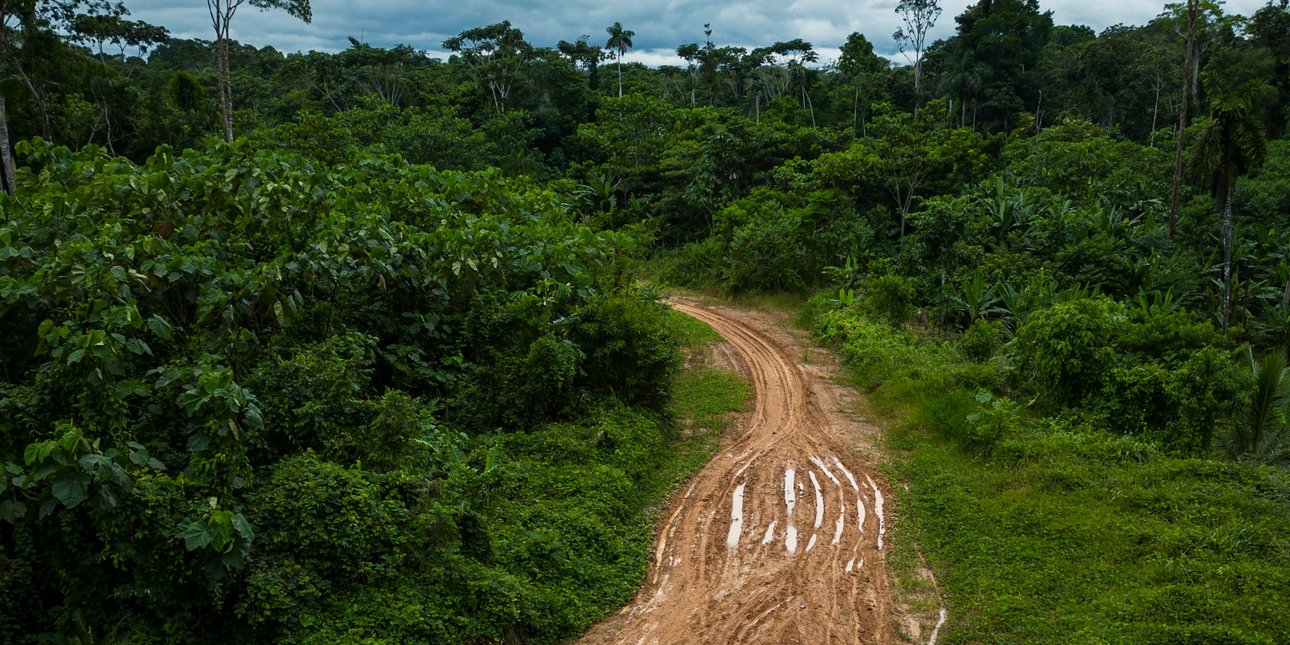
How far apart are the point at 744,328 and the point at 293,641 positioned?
14.6m

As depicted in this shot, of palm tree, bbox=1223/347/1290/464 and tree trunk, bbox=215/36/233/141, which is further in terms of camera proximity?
tree trunk, bbox=215/36/233/141

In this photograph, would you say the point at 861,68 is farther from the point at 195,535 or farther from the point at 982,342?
the point at 195,535

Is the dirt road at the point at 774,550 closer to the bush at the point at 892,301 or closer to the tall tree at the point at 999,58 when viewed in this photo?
the bush at the point at 892,301

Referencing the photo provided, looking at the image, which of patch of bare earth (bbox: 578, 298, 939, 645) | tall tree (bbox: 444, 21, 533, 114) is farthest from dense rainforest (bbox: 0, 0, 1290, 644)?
tall tree (bbox: 444, 21, 533, 114)

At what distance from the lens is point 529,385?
443 inches

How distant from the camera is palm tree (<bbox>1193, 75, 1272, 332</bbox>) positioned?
1775 centimetres

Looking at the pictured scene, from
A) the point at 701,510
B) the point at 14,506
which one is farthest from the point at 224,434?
the point at 701,510

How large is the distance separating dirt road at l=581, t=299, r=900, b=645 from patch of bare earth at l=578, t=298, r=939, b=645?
16 mm

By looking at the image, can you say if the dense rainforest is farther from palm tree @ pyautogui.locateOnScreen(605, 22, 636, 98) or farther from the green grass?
palm tree @ pyautogui.locateOnScreen(605, 22, 636, 98)

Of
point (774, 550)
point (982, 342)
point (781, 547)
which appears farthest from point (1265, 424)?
point (774, 550)

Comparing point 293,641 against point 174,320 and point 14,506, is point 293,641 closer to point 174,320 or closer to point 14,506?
point 14,506

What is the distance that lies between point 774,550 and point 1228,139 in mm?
16602

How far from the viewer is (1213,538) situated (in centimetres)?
873

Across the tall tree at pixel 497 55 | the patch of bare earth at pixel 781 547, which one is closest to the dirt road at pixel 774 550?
the patch of bare earth at pixel 781 547
